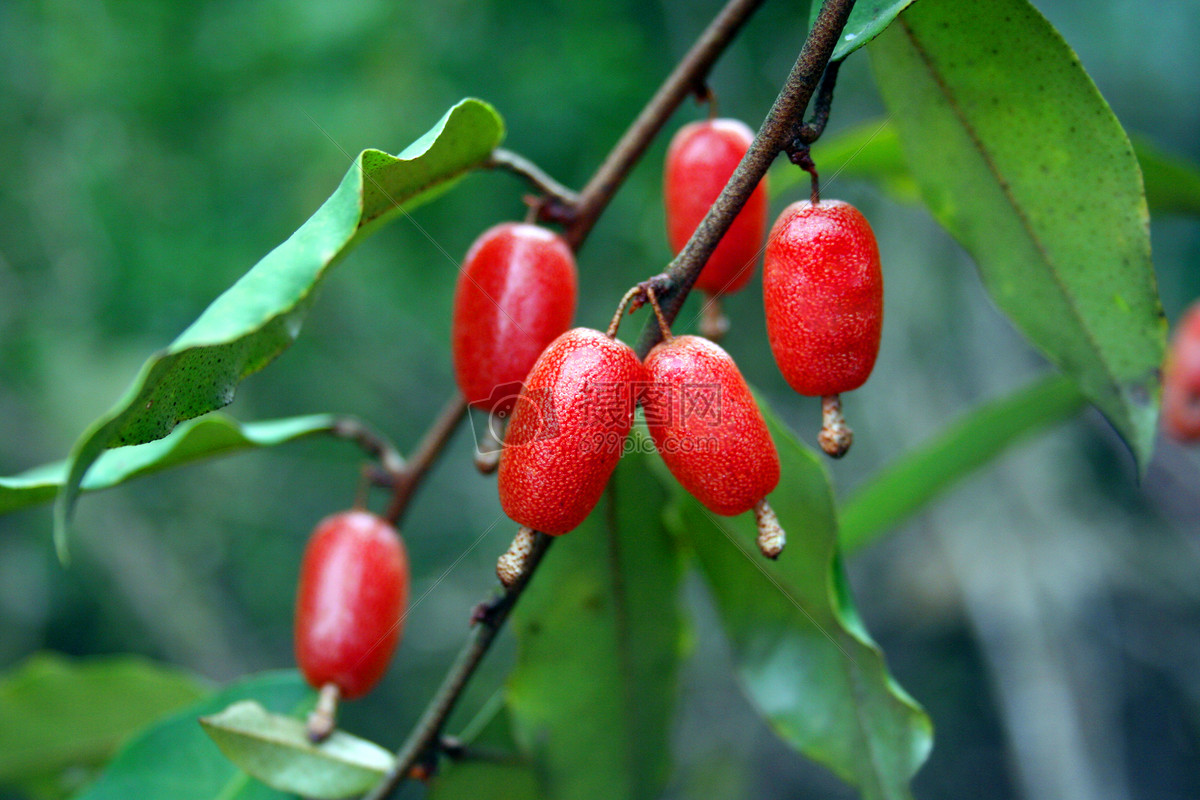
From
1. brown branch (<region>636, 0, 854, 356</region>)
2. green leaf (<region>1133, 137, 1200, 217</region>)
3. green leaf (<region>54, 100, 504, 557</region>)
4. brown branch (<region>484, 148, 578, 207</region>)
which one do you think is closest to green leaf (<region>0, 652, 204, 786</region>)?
green leaf (<region>54, 100, 504, 557</region>)

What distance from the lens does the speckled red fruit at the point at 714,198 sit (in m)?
0.77

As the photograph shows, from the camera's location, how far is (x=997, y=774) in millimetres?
3895

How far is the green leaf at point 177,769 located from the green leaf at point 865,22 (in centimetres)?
89

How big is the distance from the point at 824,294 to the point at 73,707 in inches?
48.8

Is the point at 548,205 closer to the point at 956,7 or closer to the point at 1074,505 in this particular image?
the point at 956,7

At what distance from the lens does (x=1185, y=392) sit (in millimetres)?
1441

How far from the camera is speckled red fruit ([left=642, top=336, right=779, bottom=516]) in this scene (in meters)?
0.55

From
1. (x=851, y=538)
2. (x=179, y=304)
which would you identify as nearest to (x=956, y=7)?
(x=851, y=538)

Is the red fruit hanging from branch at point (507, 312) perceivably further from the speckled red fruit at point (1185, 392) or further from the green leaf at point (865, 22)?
the speckled red fruit at point (1185, 392)

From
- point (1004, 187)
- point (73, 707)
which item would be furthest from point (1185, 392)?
point (73, 707)

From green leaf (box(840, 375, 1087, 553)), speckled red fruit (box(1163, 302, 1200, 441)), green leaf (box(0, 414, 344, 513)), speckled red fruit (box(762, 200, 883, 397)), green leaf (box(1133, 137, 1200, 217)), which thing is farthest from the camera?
speckled red fruit (box(1163, 302, 1200, 441))

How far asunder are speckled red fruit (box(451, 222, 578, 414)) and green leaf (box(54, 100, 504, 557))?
0.42 ft

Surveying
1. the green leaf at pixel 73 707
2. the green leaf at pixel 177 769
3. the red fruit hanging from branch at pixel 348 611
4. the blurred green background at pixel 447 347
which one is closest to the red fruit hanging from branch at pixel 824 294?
the red fruit hanging from branch at pixel 348 611

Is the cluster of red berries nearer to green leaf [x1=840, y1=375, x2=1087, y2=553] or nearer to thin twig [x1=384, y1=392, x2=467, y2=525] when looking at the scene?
thin twig [x1=384, y1=392, x2=467, y2=525]
